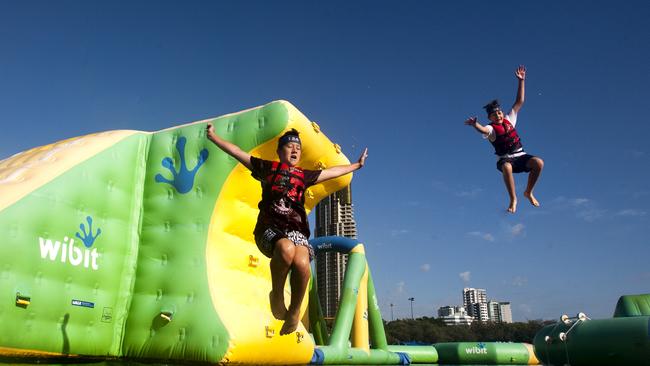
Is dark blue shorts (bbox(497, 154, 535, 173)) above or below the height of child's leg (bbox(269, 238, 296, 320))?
above

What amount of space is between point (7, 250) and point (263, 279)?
403cm

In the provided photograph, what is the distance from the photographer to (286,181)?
159 inches

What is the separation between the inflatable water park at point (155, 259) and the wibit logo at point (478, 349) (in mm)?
9074

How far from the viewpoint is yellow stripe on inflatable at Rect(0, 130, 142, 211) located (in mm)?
7266

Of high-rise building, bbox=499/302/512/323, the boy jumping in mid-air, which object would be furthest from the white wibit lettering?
high-rise building, bbox=499/302/512/323

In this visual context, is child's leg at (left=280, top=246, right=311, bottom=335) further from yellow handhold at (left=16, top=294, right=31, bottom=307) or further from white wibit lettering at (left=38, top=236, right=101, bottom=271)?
white wibit lettering at (left=38, top=236, right=101, bottom=271)

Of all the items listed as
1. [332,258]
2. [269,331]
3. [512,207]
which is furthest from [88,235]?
[332,258]

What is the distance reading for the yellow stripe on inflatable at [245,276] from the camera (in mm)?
7945

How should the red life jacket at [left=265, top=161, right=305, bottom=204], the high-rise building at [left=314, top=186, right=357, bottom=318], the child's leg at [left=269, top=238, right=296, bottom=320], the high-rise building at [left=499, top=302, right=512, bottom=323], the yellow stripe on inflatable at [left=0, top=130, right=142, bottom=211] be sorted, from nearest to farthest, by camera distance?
the child's leg at [left=269, top=238, right=296, bottom=320] → the red life jacket at [left=265, top=161, right=305, bottom=204] → the yellow stripe on inflatable at [left=0, top=130, right=142, bottom=211] → the high-rise building at [left=314, top=186, right=357, bottom=318] → the high-rise building at [left=499, top=302, right=512, bottom=323]

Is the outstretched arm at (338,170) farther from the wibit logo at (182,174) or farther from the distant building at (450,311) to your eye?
the distant building at (450,311)

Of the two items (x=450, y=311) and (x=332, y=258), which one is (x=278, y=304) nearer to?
(x=332, y=258)

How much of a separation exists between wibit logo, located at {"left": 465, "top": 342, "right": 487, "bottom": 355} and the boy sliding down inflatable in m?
14.9

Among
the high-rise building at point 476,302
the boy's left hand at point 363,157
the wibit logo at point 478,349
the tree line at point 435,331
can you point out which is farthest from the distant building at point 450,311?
the boy's left hand at point 363,157

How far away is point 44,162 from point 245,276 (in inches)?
148
